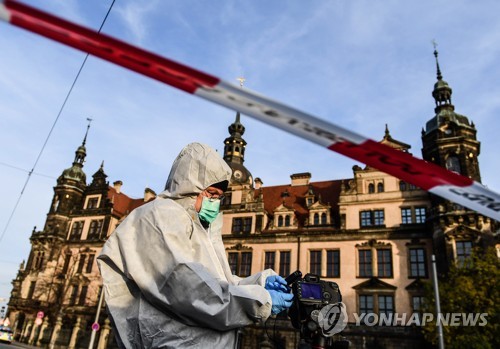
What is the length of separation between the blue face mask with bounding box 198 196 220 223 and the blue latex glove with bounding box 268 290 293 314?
32.0 inches

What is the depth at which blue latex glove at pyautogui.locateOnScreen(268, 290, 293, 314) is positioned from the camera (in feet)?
7.87

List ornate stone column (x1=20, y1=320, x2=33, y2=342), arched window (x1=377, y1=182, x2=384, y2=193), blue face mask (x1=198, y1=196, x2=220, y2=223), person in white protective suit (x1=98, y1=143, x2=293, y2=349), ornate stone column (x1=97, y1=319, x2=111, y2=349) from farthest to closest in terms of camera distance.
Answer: ornate stone column (x1=20, y1=320, x2=33, y2=342)
ornate stone column (x1=97, y1=319, x2=111, y2=349)
arched window (x1=377, y1=182, x2=384, y2=193)
blue face mask (x1=198, y1=196, x2=220, y2=223)
person in white protective suit (x1=98, y1=143, x2=293, y2=349)

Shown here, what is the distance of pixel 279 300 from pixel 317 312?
13.9 inches

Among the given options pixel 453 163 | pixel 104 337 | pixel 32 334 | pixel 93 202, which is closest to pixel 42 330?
pixel 32 334

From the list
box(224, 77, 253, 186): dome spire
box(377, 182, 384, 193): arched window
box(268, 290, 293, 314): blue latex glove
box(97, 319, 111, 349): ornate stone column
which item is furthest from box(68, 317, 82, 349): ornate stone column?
box(268, 290, 293, 314): blue latex glove

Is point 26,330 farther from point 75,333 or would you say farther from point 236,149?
point 236,149

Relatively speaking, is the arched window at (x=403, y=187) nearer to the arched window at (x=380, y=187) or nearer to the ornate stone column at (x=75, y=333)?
the arched window at (x=380, y=187)

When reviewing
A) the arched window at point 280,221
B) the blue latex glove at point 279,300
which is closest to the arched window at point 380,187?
the arched window at point 280,221

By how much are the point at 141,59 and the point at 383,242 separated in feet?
77.0

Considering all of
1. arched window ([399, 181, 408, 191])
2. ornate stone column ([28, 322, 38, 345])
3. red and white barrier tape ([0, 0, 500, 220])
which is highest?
arched window ([399, 181, 408, 191])

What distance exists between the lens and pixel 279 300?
2.43 metres

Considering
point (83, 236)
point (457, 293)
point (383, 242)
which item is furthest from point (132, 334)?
point (83, 236)

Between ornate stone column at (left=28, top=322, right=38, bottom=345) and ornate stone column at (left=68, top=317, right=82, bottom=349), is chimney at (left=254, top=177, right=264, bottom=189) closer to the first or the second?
ornate stone column at (left=68, top=317, right=82, bottom=349)

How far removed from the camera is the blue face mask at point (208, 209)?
2.94m
